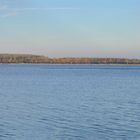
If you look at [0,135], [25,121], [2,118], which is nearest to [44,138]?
[0,135]

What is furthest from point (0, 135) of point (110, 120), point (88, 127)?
point (110, 120)

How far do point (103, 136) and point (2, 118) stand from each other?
274 inches

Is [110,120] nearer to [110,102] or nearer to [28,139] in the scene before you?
[28,139]

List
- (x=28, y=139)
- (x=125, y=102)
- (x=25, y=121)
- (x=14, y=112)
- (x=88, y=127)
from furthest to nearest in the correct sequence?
(x=125, y=102) < (x=14, y=112) < (x=25, y=121) < (x=88, y=127) < (x=28, y=139)

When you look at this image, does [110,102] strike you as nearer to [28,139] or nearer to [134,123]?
[134,123]

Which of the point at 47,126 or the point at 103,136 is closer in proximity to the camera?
the point at 103,136

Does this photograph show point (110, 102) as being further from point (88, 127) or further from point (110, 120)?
point (88, 127)

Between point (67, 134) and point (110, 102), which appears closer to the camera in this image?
point (67, 134)

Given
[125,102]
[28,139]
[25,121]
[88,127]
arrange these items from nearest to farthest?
[28,139] < [88,127] < [25,121] < [125,102]

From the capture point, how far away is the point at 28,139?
17547 mm

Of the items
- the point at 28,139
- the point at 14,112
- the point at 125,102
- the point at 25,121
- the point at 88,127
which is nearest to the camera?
the point at 28,139

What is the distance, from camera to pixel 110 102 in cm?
3108

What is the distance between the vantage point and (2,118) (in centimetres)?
2295

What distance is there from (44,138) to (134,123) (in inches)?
215
